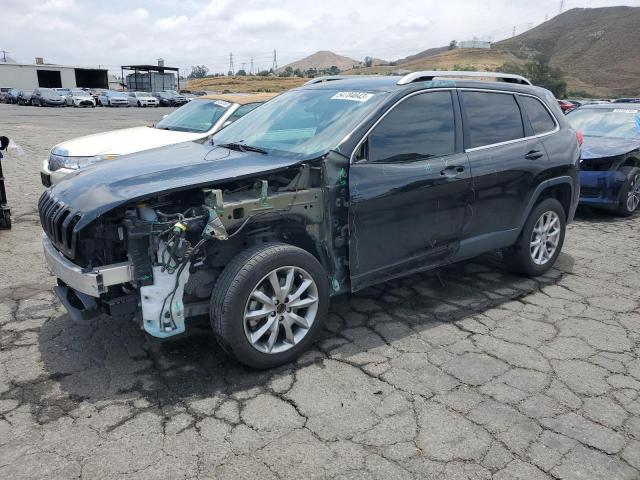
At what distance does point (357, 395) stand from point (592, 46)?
10356 cm

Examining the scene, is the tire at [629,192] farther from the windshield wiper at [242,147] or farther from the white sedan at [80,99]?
the white sedan at [80,99]

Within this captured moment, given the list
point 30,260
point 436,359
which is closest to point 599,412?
point 436,359

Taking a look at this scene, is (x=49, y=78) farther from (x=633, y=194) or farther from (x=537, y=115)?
(x=537, y=115)

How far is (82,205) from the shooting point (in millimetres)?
3162

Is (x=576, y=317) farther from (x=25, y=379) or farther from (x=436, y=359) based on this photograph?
(x=25, y=379)

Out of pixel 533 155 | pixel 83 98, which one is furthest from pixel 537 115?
pixel 83 98

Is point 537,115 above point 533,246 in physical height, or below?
above

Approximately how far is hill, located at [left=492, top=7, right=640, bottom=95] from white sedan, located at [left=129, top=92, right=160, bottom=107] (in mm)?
48602

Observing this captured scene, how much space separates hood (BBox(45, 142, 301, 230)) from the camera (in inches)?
121

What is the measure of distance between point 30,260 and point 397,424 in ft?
14.3

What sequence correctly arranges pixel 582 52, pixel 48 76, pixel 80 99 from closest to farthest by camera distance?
pixel 80 99
pixel 48 76
pixel 582 52

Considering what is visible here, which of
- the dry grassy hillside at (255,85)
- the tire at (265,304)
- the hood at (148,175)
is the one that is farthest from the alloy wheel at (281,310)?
the dry grassy hillside at (255,85)

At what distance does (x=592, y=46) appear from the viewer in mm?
89750

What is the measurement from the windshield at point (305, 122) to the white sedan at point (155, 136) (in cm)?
227
